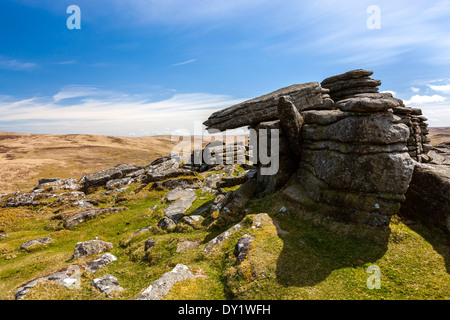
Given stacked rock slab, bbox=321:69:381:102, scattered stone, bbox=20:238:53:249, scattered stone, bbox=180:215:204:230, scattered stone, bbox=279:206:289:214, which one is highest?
stacked rock slab, bbox=321:69:381:102

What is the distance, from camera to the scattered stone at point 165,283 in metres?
11.6

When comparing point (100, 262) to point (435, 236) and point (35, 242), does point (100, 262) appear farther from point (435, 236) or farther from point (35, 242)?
point (435, 236)

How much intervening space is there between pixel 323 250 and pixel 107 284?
14.3 m

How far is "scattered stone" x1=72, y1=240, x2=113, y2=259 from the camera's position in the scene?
784 inches

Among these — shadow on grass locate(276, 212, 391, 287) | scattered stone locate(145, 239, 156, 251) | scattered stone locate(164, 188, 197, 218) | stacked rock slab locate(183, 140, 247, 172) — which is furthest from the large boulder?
stacked rock slab locate(183, 140, 247, 172)

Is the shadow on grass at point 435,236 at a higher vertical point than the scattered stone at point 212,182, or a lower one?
higher

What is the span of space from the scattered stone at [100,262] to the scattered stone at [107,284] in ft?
8.78

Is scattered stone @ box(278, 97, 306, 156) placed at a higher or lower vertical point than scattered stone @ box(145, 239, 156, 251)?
higher

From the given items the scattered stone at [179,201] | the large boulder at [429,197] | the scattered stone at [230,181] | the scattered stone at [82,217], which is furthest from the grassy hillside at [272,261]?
the scattered stone at [230,181]

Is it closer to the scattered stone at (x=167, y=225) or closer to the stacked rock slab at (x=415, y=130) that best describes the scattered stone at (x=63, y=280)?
the scattered stone at (x=167, y=225)

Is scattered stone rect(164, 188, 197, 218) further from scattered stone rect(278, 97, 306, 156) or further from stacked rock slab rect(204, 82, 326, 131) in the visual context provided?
scattered stone rect(278, 97, 306, 156)

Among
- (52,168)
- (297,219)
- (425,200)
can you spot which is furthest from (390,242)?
(52,168)

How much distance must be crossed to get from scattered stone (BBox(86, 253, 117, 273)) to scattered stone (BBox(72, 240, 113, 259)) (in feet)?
7.14
